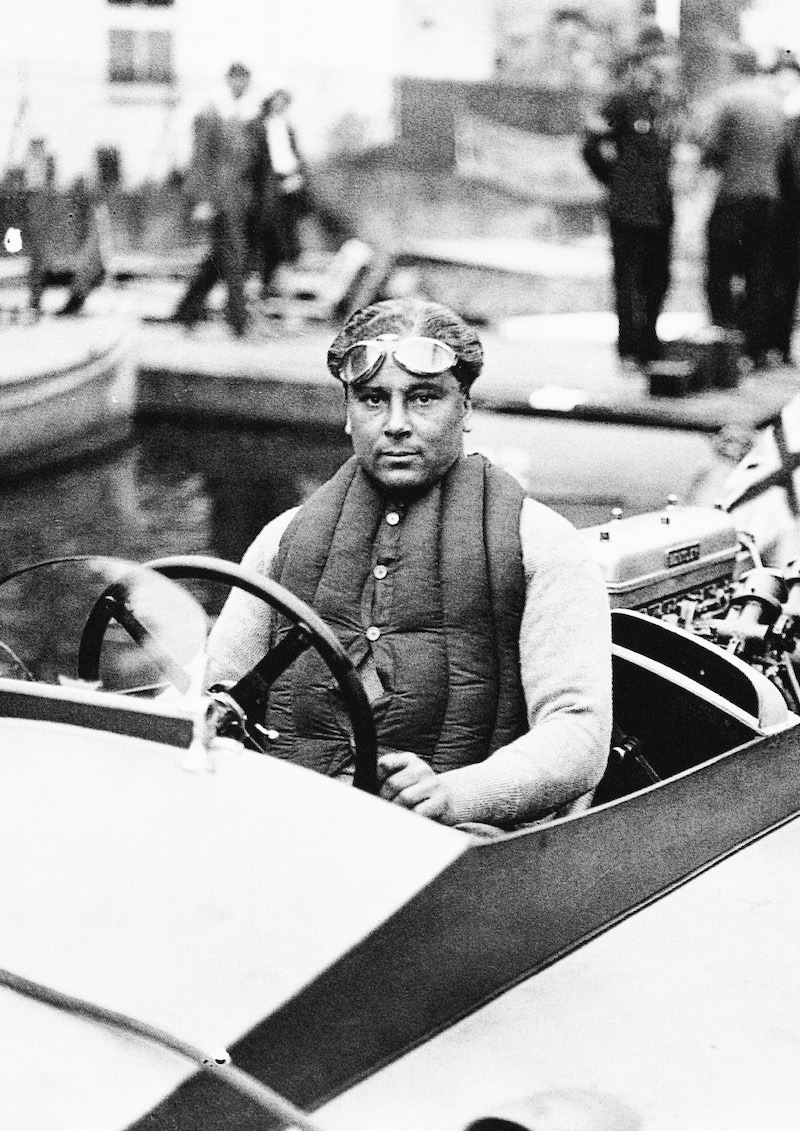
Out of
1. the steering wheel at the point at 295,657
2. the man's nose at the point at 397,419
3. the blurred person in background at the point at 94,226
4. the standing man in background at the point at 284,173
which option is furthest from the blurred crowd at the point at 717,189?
the steering wheel at the point at 295,657

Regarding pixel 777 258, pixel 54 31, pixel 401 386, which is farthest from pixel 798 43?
pixel 401 386

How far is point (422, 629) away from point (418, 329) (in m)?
0.47

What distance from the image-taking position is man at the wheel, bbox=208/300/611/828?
7.32 feet

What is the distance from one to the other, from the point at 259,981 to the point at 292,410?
2.80 metres

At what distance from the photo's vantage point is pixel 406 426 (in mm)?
2291

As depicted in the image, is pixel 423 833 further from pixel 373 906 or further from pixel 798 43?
pixel 798 43

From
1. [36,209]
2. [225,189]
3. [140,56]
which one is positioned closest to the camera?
[36,209]

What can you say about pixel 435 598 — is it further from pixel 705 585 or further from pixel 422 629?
pixel 705 585

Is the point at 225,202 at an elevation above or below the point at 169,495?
above

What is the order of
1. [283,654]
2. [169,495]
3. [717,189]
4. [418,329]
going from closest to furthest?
[283,654]
[418,329]
[169,495]
[717,189]

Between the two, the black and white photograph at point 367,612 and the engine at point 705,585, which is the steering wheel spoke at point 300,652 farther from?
the engine at point 705,585

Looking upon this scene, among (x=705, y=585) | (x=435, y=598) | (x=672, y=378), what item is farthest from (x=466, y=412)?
(x=672, y=378)

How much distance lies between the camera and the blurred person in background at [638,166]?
4.55 metres

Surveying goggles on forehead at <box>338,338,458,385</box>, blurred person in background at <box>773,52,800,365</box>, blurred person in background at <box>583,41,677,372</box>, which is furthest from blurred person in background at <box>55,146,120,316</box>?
blurred person in background at <box>773,52,800,365</box>
